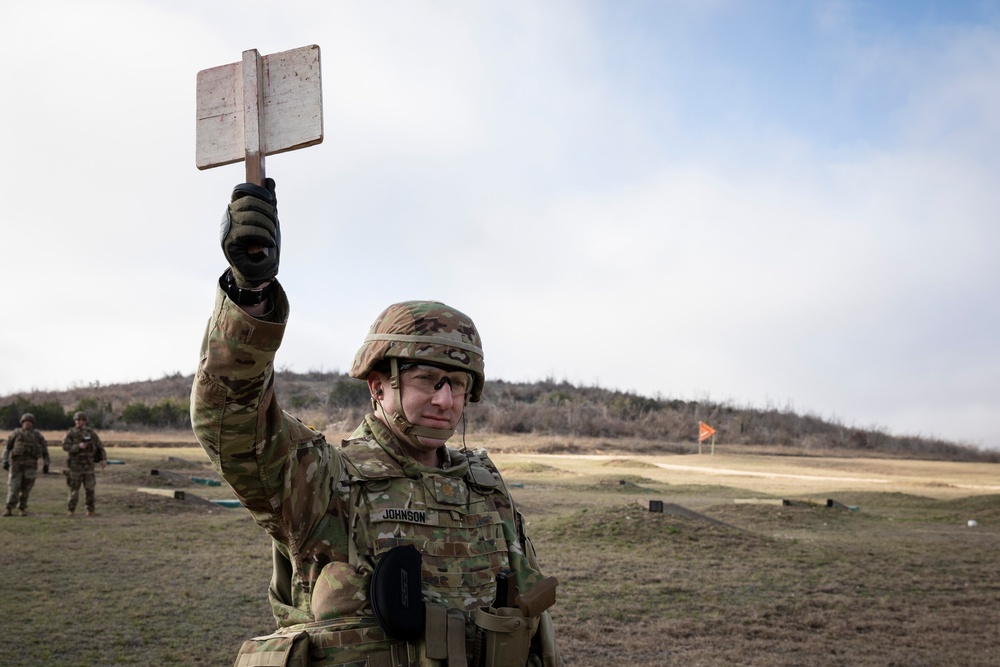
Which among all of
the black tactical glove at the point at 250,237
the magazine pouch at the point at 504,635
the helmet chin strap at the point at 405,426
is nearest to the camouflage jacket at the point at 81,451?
the helmet chin strap at the point at 405,426

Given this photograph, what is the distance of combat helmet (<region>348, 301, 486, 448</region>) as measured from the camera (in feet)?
9.66

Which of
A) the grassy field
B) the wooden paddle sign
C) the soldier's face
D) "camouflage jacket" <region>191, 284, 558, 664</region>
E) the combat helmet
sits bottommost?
the grassy field

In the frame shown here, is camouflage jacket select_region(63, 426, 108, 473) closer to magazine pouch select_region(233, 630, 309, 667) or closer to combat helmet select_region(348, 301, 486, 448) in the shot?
combat helmet select_region(348, 301, 486, 448)

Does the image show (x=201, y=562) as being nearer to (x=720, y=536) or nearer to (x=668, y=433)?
(x=720, y=536)

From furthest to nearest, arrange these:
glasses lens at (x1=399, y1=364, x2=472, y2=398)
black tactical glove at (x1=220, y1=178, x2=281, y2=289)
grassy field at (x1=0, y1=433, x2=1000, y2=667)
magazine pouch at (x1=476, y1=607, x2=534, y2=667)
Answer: grassy field at (x1=0, y1=433, x2=1000, y2=667), glasses lens at (x1=399, y1=364, x2=472, y2=398), magazine pouch at (x1=476, y1=607, x2=534, y2=667), black tactical glove at (x1=220, y1=178, x2=281, y2=289)

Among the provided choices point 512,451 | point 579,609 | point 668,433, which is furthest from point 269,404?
point 668,433

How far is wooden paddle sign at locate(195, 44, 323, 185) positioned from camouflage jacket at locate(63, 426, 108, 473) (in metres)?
14.9

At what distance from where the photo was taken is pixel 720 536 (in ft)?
46.6

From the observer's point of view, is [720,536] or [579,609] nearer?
[579,609]

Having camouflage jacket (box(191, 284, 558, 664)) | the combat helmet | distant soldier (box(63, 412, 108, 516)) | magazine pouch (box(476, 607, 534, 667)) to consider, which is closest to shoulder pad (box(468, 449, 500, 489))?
camouflage jacket (box(191, 284, 558, 664))

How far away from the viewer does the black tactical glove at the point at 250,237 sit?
2168 millimetres

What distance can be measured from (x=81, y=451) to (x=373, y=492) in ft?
50.8

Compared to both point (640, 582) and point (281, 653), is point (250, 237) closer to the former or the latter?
point (281, 653)

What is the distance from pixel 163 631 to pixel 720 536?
890cm
